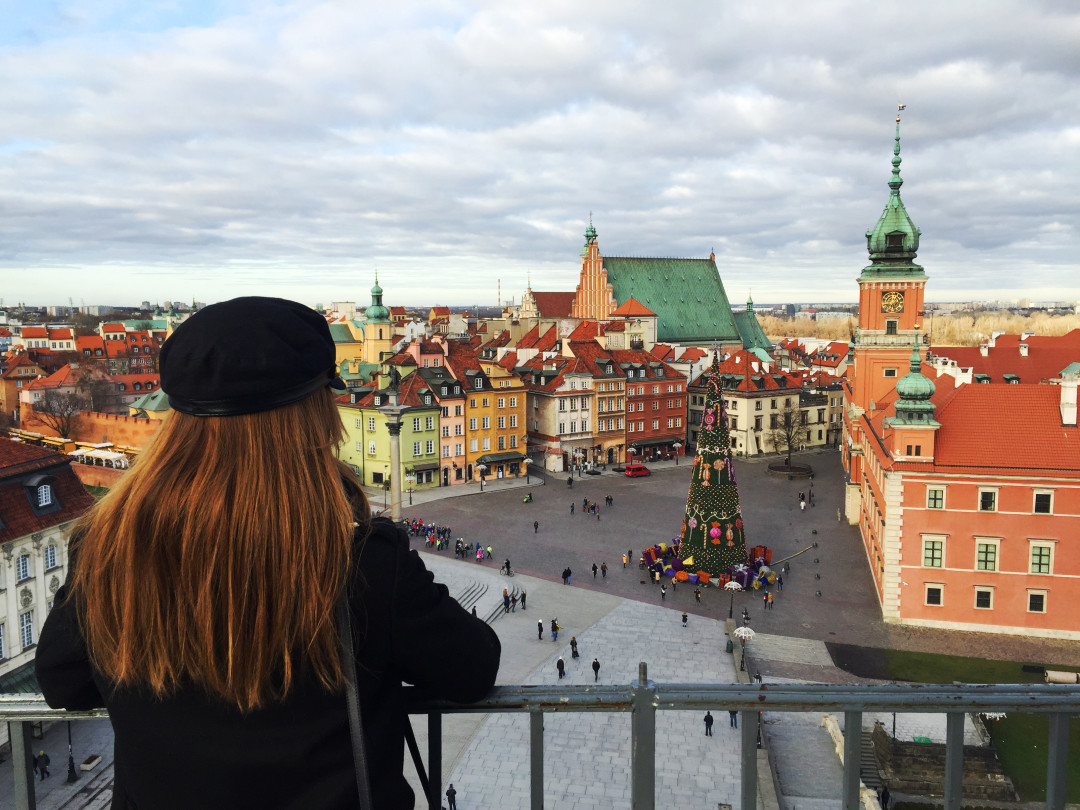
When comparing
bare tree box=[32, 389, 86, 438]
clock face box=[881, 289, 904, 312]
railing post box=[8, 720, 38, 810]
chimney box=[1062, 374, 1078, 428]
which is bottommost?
bare tree box=[32, 389, 86, 438]

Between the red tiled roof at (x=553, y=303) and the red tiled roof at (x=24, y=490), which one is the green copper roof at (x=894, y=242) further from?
the red tiled roof at (x=553, y=303)

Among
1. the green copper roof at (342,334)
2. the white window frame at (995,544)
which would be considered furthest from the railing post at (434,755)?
the green copper roof at (342,334)

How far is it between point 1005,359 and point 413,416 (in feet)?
131

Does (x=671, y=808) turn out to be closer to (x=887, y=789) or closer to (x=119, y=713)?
(x=887, y=789)

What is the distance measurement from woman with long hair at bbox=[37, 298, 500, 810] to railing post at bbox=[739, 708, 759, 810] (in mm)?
1212

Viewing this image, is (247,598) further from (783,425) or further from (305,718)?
(783,425)

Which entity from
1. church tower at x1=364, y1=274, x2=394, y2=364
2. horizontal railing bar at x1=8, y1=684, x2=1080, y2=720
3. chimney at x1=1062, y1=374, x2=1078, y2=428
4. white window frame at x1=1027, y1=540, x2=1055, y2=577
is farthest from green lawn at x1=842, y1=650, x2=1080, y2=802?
church tower at x1=364, y1=274, x2=394, y2=364

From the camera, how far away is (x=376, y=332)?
73.2m

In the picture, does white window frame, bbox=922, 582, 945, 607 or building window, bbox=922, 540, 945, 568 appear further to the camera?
white window frame, bbox=922, 582, 945, 607

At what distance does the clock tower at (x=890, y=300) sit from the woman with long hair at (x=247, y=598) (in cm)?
4650

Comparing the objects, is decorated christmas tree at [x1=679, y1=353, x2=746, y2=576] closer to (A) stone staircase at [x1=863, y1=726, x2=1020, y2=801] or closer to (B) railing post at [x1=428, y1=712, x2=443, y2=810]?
(A) stone staircase at [x1=863, y1=726, x2=1020, y2=801]

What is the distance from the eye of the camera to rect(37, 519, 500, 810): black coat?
2697mm

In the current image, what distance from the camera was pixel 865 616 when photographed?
3033 centimetres

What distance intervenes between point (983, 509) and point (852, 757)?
93.5 feet
